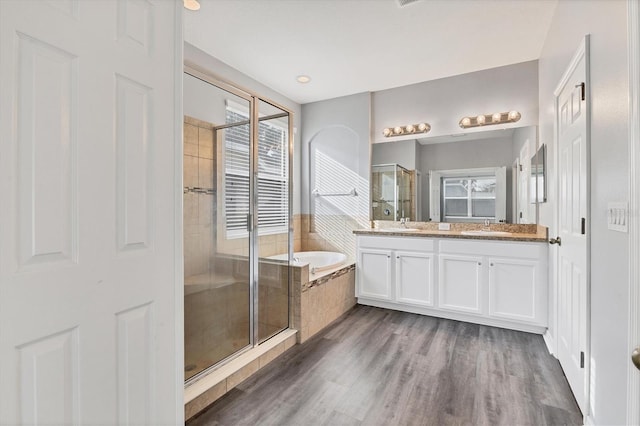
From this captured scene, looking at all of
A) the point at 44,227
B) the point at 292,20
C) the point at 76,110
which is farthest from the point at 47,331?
the point at 292,20

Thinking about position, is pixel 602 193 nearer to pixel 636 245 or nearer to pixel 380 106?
pixel 636 245

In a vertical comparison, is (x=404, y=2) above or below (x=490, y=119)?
above

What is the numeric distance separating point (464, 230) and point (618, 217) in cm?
237

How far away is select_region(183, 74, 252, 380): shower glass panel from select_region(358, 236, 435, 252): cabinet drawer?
161 centimetres

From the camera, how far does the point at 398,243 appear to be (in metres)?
3.35

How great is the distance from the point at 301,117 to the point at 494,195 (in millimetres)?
2662

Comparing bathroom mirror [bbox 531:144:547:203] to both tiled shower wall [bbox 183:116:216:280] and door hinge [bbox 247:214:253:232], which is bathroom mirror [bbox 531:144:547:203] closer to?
door hinge [bbox 247:214:253:232]

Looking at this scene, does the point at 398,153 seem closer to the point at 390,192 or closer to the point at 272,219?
the point at 390,192

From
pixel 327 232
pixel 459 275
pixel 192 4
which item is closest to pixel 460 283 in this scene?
pixel 459 275

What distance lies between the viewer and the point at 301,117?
4375 millimetres


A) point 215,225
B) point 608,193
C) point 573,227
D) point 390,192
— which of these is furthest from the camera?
point 390,192

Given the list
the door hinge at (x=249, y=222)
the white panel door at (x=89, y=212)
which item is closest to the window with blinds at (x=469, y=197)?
the door hinge at (x=249, y=222)

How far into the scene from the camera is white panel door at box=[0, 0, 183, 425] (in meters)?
0.82

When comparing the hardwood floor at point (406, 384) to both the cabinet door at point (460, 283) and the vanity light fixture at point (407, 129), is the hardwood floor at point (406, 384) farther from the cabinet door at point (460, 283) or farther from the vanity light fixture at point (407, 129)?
the vanity light fixture at point (407, 129)
